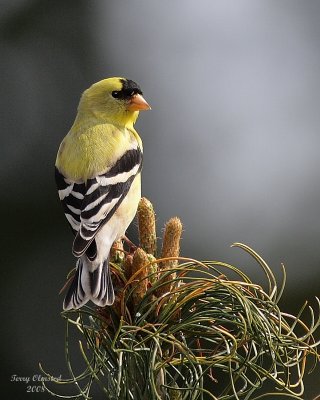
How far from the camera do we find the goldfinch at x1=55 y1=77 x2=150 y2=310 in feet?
8.59

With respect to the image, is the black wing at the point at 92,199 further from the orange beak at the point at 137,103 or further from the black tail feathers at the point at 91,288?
the orange beak at the point at 137,103

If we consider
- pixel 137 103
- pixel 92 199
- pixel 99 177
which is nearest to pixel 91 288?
pixel 92 199

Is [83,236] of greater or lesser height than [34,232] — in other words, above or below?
above

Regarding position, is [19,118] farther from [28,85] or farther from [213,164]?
[213,164]

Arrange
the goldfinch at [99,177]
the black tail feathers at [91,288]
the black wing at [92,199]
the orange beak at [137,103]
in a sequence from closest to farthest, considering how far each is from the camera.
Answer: the black tail feathers at [91,288] < the goldfinch at [99,177] < the black wing at [92,199] < the orange beak at [137,103]

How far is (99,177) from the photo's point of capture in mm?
3039

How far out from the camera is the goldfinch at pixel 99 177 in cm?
262

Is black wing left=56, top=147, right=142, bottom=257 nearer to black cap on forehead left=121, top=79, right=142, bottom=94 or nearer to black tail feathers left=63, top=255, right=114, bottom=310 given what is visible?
black tail feathers left=63, top=255, right=114, bottom=310

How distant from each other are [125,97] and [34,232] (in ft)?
10.7

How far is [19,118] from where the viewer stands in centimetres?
806

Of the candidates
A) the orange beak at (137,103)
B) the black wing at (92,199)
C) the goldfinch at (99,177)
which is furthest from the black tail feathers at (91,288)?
the orange beak at (137,103)

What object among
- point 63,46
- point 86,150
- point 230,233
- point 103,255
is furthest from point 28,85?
point 103,255

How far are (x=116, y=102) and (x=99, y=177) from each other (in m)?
0.73

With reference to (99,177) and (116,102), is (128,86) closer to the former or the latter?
(116,102)
